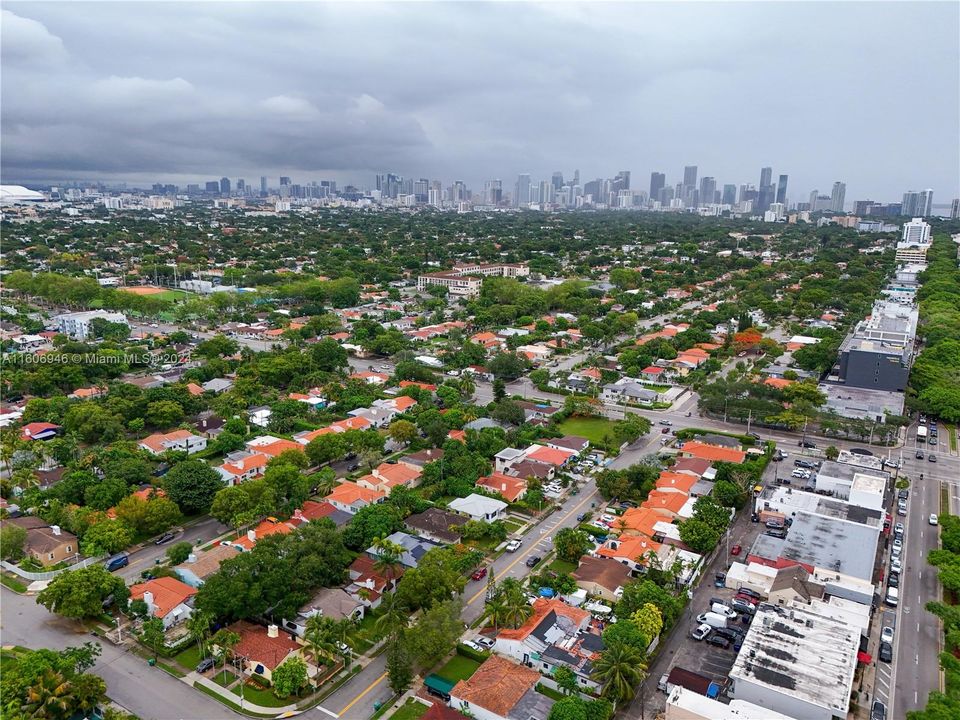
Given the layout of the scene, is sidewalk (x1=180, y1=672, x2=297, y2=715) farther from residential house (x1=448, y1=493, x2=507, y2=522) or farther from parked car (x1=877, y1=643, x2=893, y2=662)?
parked car (x1=877, y1=643, x2=893, y2=662)

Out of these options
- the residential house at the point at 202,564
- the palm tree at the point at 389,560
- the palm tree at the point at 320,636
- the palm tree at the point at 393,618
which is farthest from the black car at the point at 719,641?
the residential house at the point at 202,564

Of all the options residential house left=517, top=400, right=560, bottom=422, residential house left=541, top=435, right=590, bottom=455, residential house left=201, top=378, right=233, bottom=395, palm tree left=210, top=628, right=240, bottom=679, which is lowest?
palm tree left=210, top=628, right=240, bottom=679

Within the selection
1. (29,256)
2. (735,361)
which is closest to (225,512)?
(735,361)

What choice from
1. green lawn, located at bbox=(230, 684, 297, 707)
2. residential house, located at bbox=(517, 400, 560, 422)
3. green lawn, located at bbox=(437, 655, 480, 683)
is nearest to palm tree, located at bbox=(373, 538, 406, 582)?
green lawn, located at bbox=(437, 655, 480, 683)

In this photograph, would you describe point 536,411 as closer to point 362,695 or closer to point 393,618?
point 393,618

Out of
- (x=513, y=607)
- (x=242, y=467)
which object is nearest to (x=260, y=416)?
(x=242, y=467)

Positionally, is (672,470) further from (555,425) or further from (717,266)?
(717,266)
